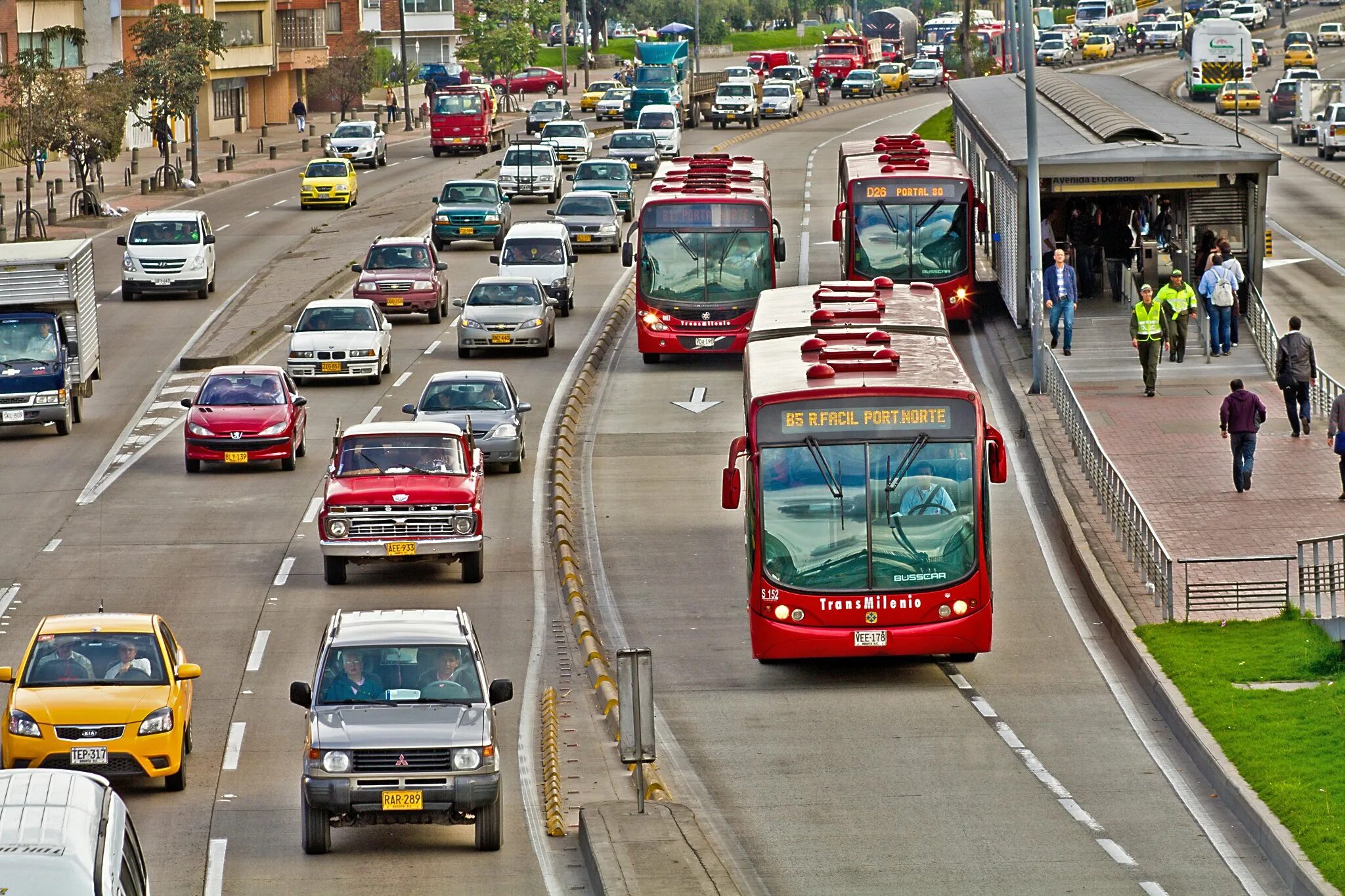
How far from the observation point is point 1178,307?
35719 mm

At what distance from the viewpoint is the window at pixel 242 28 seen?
103m

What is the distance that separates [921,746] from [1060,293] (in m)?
19.5

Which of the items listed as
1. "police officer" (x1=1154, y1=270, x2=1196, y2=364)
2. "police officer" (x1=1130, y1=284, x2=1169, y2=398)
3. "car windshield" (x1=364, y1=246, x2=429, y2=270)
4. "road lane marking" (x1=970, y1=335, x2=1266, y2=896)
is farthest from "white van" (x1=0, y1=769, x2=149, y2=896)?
"car windshield" (x1=364, y1=246, x2=429, y2=270)

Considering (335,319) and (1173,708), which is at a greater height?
(335,319)

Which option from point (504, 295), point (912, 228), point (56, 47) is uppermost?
point (56, 47)

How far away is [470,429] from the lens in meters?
30.3

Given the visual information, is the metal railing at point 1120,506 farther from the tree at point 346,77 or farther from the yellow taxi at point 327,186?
the tree at point 346,77

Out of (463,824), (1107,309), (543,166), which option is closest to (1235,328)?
(1107,309)

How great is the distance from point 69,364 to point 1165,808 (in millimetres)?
24124

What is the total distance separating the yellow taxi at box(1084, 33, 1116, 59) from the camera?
4766 inches

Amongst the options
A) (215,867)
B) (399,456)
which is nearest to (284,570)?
(399,456)

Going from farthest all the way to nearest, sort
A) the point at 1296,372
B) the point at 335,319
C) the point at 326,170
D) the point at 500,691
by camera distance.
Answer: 1. the point at 326,170
2. the point at 335,319
3. the point at 1296,372
4. the point at 500,691

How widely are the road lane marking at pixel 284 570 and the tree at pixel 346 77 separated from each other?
7808 cm

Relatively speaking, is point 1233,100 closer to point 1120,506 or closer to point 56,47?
point 56,47
